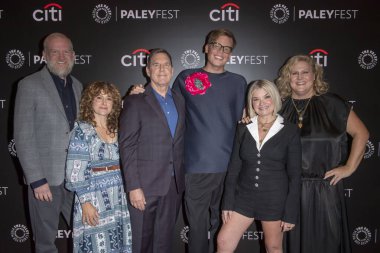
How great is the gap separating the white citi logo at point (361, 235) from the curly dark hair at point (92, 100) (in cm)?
322

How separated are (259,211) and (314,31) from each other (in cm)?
237

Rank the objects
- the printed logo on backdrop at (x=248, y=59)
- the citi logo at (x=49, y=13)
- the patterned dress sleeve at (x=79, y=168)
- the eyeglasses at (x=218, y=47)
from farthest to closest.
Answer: the printed logo on backdrop at (x=248, y=59) → the citi logo at (x=49, y=13) → the eyeglasses at (x=218, y=47) → the patterned dress sleeve at (x=79, y=168)

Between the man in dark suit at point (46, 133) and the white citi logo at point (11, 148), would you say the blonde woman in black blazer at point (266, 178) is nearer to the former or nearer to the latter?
the man in dark suit at point (46, 133)

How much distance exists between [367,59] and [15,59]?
4.14m

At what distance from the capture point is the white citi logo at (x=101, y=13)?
3617mm

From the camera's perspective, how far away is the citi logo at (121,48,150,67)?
146 inches

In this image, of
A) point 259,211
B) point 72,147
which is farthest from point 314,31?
point 72,147

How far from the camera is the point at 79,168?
2.33 metres

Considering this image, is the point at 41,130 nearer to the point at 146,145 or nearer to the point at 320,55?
the point at 146,145

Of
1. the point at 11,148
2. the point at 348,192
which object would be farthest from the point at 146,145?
the point at 348,192

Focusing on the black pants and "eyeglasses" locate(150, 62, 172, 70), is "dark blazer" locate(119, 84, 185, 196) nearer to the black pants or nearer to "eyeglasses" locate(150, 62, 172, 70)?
"eyeglasses" locate(150, 62, 172, 70)

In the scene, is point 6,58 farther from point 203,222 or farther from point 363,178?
point 363,178

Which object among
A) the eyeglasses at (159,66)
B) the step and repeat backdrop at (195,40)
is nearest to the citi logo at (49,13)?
the step and repeat backdrop at (195,40)

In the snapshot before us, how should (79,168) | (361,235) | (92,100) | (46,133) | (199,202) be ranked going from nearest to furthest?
(79,168)
(92,100)
(46,133)
(199,202)
(361,235)
